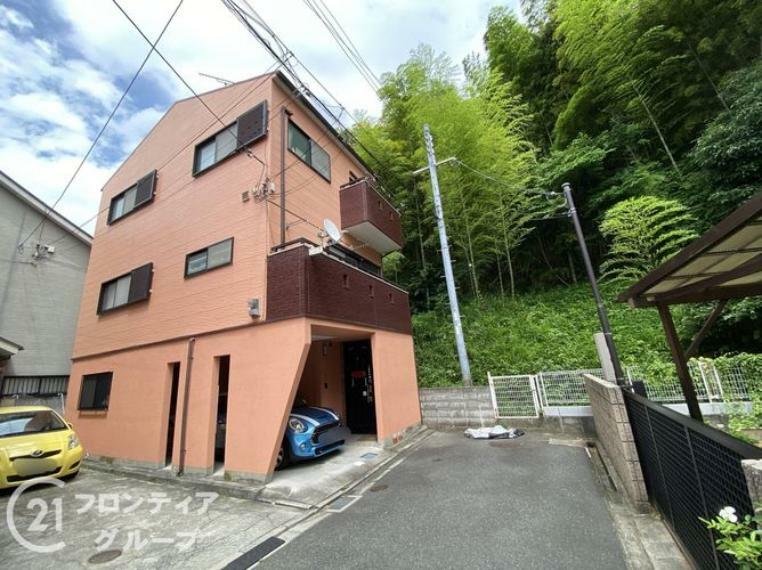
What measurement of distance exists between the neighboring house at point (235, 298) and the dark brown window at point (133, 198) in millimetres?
49

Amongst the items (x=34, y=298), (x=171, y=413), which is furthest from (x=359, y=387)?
(x=34, y=298)

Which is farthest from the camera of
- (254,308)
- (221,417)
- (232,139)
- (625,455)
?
(232,139)

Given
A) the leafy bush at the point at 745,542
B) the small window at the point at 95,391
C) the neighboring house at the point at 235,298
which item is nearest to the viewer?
the leafy bush at the point at 745,542

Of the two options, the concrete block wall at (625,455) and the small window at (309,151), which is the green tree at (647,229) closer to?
the concrete block wall at (625,455)

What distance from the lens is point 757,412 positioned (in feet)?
11.0

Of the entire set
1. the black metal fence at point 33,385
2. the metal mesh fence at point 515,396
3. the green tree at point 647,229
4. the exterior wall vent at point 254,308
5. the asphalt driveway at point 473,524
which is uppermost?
the green tree at point 647,229

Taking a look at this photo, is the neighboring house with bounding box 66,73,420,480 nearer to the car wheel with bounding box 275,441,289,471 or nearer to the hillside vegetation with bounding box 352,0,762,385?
the car wheel with bounding box 275,441,289,471

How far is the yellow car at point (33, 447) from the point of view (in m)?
5.31

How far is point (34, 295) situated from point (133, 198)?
19.6 ft

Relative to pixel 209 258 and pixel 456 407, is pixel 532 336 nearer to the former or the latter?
pixel 456 407

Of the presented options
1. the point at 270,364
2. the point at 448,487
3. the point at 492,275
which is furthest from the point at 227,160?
the point at 492,275

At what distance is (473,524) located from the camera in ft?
11.4

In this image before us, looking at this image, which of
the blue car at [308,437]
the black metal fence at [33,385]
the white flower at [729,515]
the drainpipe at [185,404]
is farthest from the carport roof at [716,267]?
the black metal fence at [33,385]

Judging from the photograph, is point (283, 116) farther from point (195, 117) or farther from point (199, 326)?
point (199, 326)
